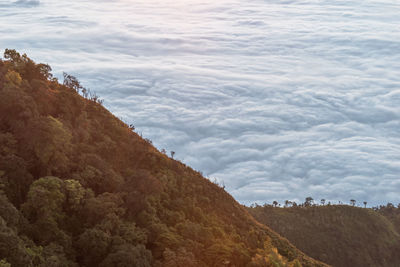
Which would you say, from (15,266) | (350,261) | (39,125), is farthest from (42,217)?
(350,261)

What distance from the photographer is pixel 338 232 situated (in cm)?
8700

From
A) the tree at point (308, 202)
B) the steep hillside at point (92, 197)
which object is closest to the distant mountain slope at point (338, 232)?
the tree at point (308, 202)

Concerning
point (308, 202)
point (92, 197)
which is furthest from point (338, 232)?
point (92, 197)

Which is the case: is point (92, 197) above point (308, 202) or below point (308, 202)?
below

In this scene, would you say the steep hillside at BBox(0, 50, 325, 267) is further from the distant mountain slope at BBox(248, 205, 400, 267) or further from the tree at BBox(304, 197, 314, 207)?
the tree at BBox(304, 197, 314, 207)

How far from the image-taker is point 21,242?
24266mm

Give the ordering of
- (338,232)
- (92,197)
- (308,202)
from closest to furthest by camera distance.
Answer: (92,197)
(338,232)
(308,202)

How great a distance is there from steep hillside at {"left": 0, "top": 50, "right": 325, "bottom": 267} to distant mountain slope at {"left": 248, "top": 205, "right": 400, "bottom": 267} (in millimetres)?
42631

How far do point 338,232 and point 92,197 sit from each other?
211 ft

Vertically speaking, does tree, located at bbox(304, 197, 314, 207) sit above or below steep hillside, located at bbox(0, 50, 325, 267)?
above

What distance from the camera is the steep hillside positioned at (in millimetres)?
27484

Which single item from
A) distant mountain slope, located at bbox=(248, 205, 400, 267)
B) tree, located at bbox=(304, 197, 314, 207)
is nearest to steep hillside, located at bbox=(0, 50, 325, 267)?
distant mountain slope, located at bbox=(248, 205, 400, 267)

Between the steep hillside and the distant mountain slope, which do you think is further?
the distant mountain slope

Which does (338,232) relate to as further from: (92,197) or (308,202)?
(92,197)
